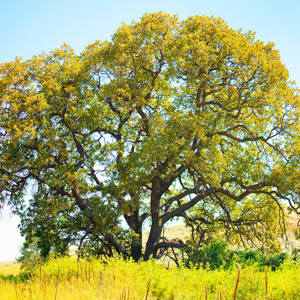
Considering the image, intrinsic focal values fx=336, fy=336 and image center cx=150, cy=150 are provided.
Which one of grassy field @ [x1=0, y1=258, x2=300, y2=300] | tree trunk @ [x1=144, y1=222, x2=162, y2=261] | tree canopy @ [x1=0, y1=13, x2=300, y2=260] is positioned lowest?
grassy field @ [x1=0, y1=258, x2=300, y2=300]

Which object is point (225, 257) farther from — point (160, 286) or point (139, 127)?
point (139, 127)

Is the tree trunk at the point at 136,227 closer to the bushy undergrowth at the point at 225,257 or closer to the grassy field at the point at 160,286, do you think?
the bushy undergrowth at the point at 225,257

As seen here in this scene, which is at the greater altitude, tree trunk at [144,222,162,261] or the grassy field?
tree trunk at [144,222,162,261]

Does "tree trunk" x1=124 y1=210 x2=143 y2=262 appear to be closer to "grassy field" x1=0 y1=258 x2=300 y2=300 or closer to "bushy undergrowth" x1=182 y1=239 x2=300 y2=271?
"bushy undergrowth" x1=182 y1=239 x2=300 y2=271

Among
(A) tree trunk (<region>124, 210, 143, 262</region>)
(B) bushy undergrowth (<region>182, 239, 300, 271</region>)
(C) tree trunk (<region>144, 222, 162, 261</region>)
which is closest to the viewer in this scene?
(B) bushy undergrowth (<region>182, 239, 300, 271</region>)

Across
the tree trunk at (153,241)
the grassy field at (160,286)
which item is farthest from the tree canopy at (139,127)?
the grassy field at (160,286)

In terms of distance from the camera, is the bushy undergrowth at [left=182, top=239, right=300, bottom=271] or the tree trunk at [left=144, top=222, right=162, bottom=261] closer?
the bushy undergrowth at [left=182, top=239, right=300, bottom=271]

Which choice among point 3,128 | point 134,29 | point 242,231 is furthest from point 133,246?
point 134,29

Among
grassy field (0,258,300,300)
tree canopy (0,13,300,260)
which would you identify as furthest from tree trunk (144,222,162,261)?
grassy field (0,258,300,300)

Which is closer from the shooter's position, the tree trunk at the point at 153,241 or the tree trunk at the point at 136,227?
the tree trunk at the point at 153,241

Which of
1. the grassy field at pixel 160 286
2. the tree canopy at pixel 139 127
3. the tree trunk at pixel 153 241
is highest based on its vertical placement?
the tree canopy at pixel 139 127

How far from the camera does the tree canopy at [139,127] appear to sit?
553 inches

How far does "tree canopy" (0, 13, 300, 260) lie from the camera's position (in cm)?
1405

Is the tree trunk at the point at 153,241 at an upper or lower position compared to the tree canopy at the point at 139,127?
lower
